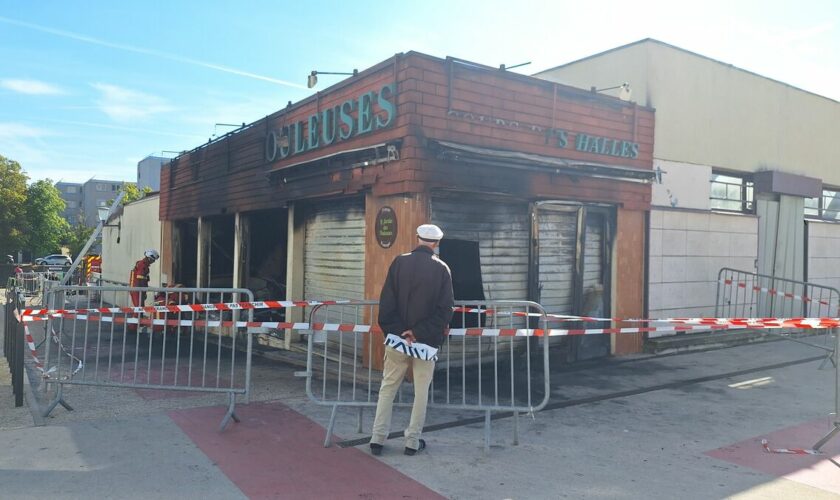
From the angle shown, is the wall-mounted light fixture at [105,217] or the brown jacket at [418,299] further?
the wall-mounted light fixture at [105,217]

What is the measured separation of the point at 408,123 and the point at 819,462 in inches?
215

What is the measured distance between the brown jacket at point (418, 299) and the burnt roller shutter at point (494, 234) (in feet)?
9.64

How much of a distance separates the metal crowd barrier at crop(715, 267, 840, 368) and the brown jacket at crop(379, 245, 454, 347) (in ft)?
26.0

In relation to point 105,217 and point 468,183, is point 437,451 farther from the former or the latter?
point 105,217

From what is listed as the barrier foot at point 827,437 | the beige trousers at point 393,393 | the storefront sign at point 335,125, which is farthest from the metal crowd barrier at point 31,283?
the barrier foot at point 827,437

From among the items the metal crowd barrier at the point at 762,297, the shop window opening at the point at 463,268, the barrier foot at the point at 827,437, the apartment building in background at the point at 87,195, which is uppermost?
the apartment building in background at the point at 87,195

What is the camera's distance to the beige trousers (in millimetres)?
4961

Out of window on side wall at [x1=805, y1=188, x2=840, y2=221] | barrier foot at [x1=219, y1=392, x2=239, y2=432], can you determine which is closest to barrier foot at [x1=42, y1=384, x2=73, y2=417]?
barrier foot at [x1=219, y1=392, x2=239, y2=432]

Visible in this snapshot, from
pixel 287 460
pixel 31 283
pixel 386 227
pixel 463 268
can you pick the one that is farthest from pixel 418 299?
pixel 31 283

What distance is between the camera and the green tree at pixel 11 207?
1533 inches

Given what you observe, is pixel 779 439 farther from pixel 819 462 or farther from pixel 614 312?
pixel 614 312

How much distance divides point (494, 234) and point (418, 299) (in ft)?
12.6

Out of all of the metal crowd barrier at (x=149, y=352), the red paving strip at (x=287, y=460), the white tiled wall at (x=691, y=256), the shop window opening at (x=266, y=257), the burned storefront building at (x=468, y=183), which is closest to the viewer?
the red paving strip at (x=287, y=460)

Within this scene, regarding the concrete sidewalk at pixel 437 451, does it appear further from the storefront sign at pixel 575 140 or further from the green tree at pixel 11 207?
the green tree at pixel 11 207
